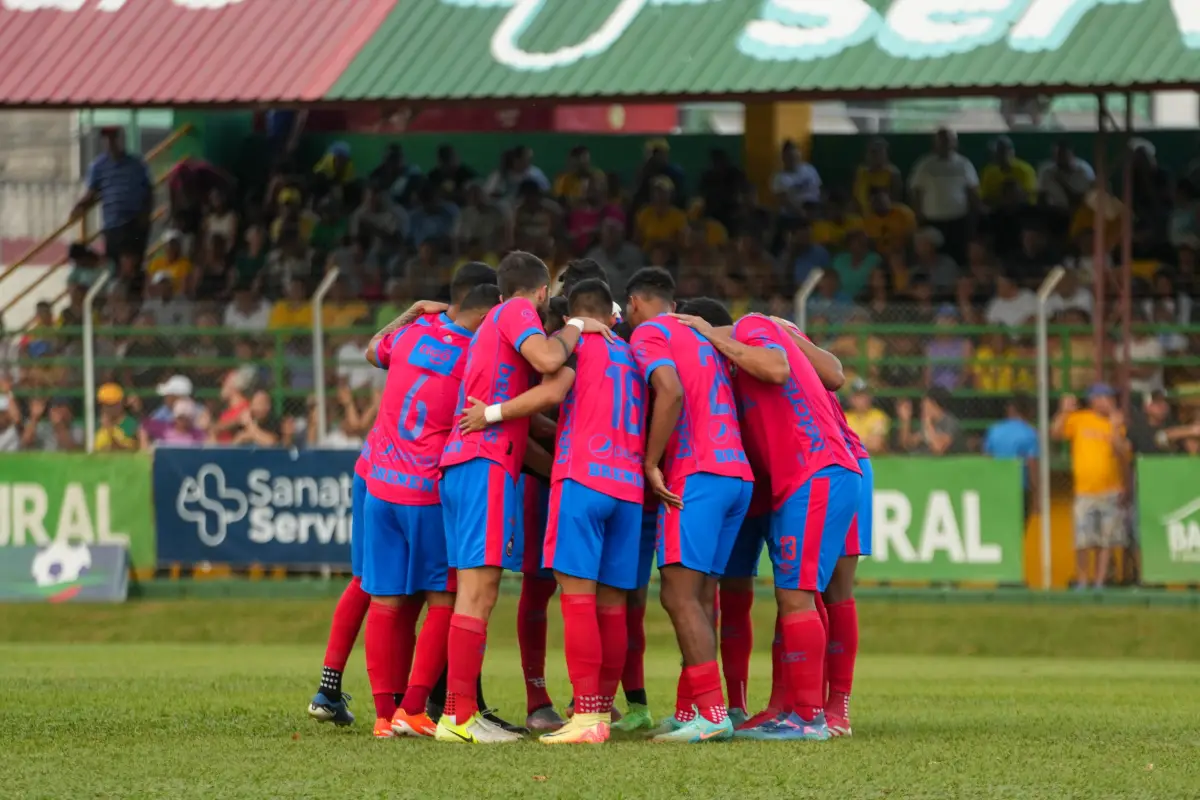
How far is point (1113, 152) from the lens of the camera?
75.8 feet

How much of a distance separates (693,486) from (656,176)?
1381 cm

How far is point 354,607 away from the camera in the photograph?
407 inches

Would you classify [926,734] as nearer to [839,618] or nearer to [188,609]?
[839,618]

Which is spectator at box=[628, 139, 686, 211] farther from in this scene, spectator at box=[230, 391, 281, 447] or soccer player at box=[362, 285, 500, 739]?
soccer player at box=[362, 285, 500, 739]

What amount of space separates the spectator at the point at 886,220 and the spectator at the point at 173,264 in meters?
7.64

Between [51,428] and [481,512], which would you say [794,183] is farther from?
[481,512]

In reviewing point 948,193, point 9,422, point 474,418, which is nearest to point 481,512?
point 474,418

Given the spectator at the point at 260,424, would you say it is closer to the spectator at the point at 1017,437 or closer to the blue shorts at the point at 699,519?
the spectator at the point at 1017,437

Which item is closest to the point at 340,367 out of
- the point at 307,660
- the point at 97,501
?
the point at 97,501

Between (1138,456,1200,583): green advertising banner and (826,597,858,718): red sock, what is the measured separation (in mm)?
7294

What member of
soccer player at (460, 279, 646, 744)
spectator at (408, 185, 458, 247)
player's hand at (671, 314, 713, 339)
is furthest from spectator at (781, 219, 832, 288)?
soccer player at (460, 279, 646, 744)

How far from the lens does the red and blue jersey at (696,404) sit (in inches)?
376

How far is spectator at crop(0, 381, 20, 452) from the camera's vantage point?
1959cm

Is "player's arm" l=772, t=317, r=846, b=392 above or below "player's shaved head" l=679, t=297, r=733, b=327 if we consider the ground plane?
below
